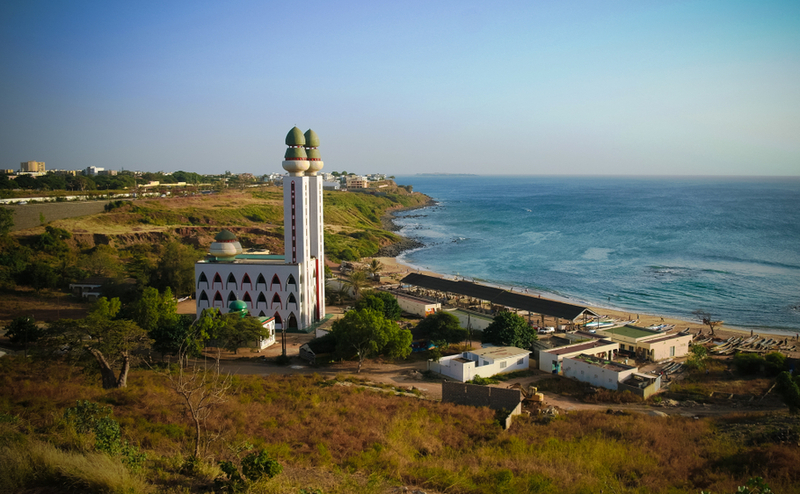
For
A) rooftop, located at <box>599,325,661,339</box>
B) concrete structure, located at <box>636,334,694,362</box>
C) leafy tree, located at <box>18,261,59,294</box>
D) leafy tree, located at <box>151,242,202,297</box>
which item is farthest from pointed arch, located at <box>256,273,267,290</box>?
concrete structure, located at <box>636,334,694,362</box>

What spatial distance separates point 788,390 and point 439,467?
16.4 metres

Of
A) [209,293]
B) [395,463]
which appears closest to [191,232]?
[209,293]

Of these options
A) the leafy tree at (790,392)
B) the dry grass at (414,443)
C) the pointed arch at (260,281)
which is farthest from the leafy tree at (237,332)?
the leafy tree at (790,392)

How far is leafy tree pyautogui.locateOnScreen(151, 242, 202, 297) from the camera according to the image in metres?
44.3

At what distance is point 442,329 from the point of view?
34.3 m

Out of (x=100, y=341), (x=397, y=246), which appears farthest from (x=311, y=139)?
(x=397, y=246)

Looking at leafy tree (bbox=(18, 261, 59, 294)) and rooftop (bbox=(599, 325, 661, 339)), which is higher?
leafy tree (bbox=(18, 261, 59, 294))

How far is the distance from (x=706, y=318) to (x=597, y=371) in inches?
878

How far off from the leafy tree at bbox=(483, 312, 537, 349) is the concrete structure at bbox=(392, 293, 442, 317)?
27.1 feet

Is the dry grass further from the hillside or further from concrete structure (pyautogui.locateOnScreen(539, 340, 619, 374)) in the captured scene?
the hillside

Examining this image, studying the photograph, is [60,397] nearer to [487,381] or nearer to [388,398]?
[388,398]

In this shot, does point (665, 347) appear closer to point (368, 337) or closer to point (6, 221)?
point (368, 337)

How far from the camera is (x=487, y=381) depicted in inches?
1065

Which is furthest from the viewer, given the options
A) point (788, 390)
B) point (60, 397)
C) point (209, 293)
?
point (209, 293)
